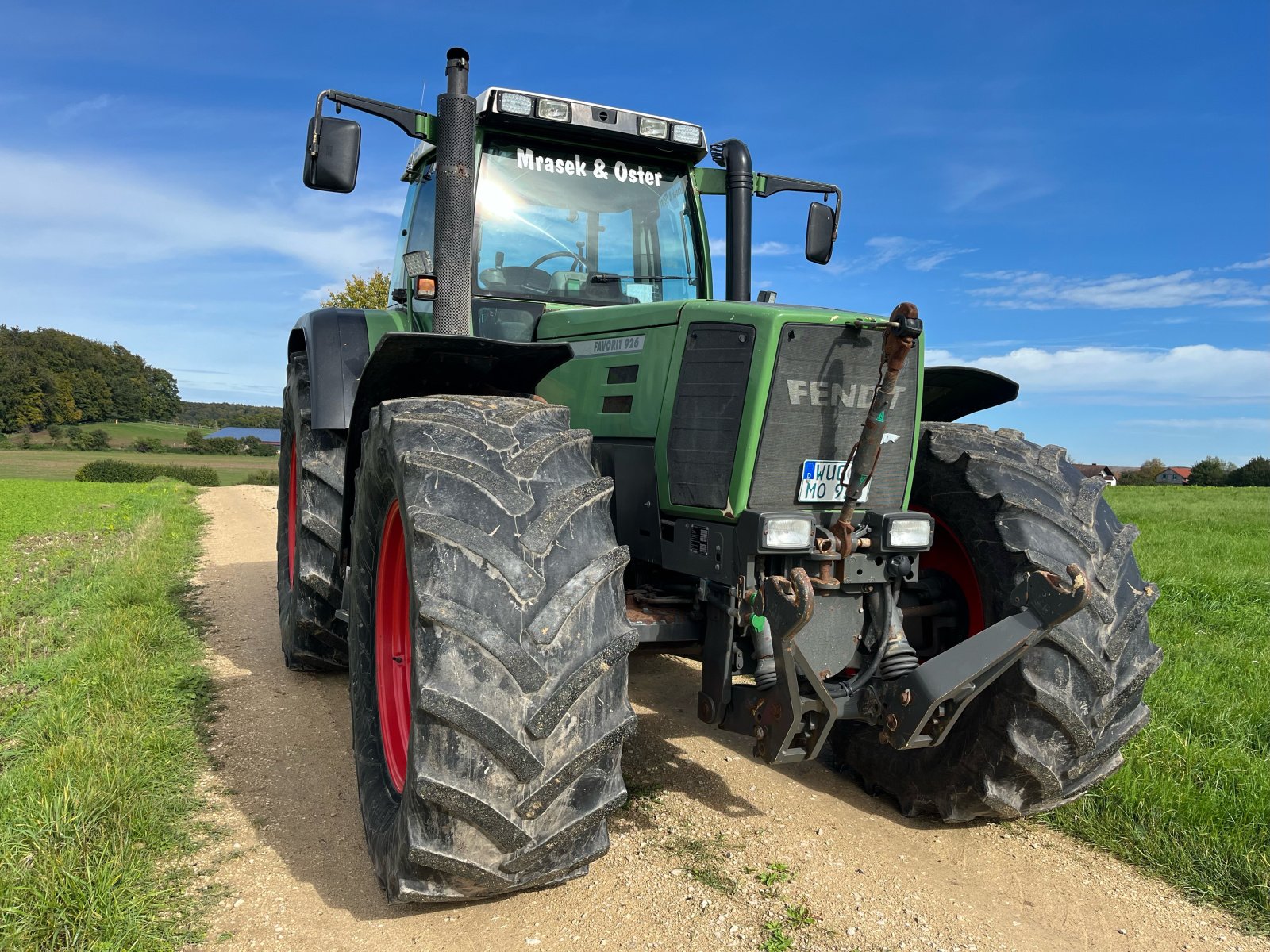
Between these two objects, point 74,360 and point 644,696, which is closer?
point 644,696

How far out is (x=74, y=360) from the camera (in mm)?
57219

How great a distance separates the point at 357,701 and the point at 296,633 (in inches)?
74.2

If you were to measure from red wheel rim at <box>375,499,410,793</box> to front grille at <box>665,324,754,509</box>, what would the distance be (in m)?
1.02

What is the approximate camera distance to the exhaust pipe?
3625mm

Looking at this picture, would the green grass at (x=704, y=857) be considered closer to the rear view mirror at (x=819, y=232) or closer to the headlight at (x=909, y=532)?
the headlight at (x=909, y=532)

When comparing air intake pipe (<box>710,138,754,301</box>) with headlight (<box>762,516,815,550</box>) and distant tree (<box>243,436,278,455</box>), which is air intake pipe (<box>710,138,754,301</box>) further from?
distant tree (<box>243,436,278,455</box>)

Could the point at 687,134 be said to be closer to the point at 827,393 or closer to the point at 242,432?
the point at 827,393

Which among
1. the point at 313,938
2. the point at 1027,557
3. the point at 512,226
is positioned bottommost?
the point at 313,938

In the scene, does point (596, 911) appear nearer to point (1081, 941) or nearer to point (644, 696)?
point (1081, 941)

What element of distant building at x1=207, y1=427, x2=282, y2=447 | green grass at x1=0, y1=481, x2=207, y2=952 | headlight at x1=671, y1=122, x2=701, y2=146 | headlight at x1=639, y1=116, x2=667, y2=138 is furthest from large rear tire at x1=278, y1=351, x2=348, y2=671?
distant building at x1=207, y1=427, x2=282, y2=447

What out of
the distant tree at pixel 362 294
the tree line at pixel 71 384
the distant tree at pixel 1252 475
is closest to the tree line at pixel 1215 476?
the distant tree at pixel 1252 475

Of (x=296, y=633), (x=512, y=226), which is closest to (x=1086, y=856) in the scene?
(x=512, y=226)

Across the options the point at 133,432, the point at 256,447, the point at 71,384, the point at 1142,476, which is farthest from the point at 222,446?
the point at 1142,476

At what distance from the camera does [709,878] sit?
302cm
